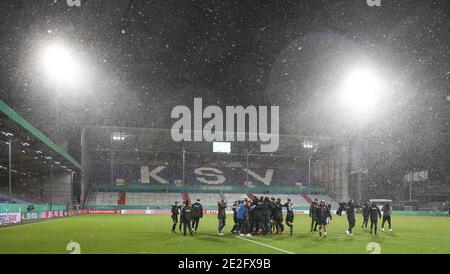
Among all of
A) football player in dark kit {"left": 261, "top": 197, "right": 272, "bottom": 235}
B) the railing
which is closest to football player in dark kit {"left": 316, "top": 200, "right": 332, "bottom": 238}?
football player in dark kit {"left": 261, "top": 197, "right": 272, "bottom": 235}

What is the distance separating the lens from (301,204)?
75875 millimetres

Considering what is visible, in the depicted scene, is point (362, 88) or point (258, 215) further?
point (362, 88)

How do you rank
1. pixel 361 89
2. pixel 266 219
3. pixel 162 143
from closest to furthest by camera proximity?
pixel 266 219, pixel 361 89, pixel 162 143

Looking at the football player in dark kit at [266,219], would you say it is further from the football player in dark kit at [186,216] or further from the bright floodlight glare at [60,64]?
the bright floodlight glare at [60,64]

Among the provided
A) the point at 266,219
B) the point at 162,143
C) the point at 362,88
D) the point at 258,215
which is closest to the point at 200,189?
the point at 162,143

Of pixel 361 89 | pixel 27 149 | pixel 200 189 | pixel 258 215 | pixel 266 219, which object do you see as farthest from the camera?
pixel 200 189

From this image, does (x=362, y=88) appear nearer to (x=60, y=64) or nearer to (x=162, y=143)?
(x=60, y=64)

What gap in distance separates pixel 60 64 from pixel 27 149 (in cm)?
1366

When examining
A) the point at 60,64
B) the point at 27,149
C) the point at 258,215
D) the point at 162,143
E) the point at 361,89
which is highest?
the point at 60,64

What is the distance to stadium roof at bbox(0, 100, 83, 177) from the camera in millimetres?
32125

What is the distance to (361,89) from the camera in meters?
45.0

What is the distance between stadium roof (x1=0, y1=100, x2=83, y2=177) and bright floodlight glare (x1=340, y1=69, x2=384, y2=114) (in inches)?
1185

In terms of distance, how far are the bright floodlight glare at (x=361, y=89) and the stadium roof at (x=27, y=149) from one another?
1185 inches
